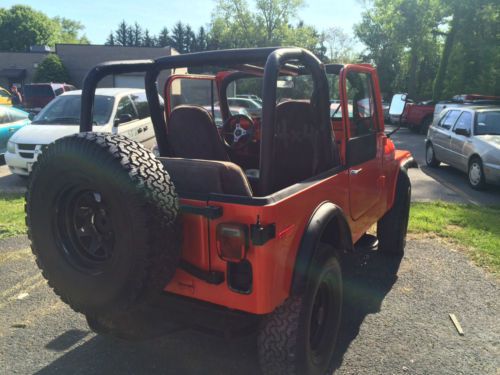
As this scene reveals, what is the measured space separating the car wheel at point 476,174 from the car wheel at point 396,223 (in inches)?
171

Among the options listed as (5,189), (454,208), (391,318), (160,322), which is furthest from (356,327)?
(5,189)

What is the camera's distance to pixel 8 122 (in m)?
10.5

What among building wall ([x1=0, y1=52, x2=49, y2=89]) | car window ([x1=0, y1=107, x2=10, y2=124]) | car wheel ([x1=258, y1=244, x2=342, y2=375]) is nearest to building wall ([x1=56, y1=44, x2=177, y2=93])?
building wall ([x1=0, y1=52, x2=49, y2=89])

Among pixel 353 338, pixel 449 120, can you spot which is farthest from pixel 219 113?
pixel 449 120

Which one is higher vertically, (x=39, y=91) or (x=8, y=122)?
(x=39, y=91)

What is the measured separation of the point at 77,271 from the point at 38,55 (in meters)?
43.1

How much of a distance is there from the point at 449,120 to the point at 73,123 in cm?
832

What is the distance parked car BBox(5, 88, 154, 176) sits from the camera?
8109 mm

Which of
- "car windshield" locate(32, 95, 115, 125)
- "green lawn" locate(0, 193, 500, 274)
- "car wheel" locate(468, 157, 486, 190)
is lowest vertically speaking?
"green lawn" locate(0, 193, 500, 274)

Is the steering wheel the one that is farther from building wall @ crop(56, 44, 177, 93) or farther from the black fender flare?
building wall @ crop(56, 44, 177, 93)

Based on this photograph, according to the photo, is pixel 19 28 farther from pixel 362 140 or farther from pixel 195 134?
pixel 362 140

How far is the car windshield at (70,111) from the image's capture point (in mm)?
8430

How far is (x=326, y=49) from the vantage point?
61.7 m

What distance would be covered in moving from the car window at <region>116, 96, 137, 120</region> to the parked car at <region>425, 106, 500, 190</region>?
22.4ft
